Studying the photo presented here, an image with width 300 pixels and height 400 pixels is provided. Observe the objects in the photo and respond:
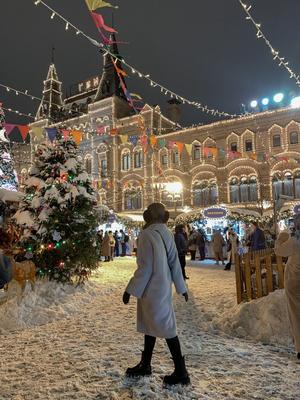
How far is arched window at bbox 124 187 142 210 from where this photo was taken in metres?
36.9

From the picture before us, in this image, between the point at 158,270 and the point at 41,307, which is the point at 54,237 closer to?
the point at 41,307

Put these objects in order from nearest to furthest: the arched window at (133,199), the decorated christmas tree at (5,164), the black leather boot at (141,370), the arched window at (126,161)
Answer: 1. the black leather boot at (141,370)
2. the decorated christmas tree at (5,164)
3. the arched window at (133,199)
4. the arched window at (126,161)

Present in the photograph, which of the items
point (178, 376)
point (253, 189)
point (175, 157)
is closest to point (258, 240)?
point (178, 376)

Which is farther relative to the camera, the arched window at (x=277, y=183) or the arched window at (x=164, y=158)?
the arched window at (x=164, y=158)

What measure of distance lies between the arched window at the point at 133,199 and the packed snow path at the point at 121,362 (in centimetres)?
2995

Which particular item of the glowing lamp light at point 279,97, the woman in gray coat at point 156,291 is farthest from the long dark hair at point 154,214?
the glowing lamp light at point 279,97

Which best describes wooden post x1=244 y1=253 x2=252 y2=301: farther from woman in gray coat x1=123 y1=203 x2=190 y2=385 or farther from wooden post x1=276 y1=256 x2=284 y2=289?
woman in gray coat x1=123 y1=203 x2=190 y2=385

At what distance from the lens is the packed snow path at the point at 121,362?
11.4ft

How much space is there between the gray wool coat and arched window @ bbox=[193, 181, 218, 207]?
98.4ft

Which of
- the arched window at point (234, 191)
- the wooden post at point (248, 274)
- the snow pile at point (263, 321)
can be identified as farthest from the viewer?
the arched window at point (234, 191)

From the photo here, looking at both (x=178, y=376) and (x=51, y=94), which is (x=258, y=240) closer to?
(x=178, y=376)

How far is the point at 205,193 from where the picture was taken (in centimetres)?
3388

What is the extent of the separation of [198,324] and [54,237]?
4.41m

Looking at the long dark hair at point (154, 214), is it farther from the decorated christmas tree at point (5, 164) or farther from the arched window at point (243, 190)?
the arched window at point (243, 190)
